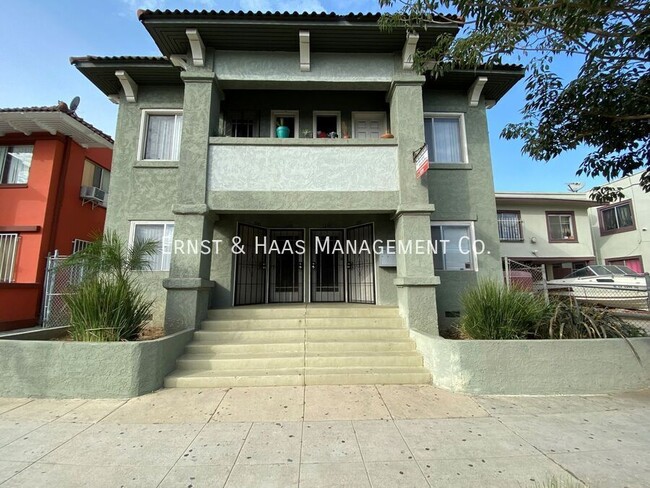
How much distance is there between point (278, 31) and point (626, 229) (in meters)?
20.5

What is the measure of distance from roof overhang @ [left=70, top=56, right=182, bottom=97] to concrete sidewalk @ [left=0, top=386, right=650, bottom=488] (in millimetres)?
7135

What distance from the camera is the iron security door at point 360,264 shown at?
8.31 m

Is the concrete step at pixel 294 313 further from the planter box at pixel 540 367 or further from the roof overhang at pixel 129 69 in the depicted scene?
the roof overhang at pixel 129 69

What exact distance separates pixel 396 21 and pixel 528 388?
6.34 metres

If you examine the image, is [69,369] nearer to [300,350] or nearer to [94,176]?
[300,350]

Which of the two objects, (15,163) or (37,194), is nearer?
(37,194)

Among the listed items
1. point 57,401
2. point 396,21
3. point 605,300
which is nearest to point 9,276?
point 57,401

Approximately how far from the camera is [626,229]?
1717cm

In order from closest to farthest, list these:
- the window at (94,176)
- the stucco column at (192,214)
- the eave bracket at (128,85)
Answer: the stucco column at (192,214) < the eave bracket at (128,85) < the window at (94,176)

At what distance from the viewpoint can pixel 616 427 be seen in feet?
12.4

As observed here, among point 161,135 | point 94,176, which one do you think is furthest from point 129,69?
point 94,176

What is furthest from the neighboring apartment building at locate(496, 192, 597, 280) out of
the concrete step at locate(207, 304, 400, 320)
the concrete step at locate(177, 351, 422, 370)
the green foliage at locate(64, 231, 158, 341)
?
the green foliage at locate(64, 231, 158, 341)

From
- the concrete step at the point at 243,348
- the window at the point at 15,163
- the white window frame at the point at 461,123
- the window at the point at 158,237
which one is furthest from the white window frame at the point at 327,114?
the window at the point at 15,163

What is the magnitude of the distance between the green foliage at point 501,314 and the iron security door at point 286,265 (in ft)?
15.2
